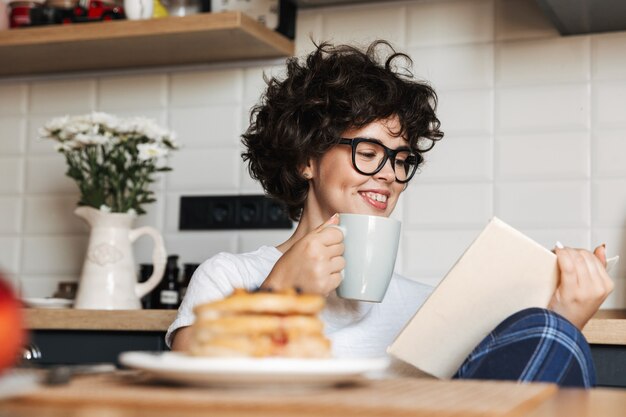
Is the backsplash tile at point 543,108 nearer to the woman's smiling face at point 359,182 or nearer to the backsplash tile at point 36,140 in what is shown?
the woman's smiling face at point 359,182

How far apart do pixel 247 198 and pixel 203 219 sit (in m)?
0.13

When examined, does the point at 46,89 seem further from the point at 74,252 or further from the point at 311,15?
the point at 311,15

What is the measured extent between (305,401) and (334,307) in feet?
3.39

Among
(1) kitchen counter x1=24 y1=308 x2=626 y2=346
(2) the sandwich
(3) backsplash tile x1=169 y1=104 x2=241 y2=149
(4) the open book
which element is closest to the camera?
(2) the sandwich

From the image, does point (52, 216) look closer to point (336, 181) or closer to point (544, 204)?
point (336, 181)

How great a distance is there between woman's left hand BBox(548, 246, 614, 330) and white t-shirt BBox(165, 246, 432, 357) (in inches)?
13.8

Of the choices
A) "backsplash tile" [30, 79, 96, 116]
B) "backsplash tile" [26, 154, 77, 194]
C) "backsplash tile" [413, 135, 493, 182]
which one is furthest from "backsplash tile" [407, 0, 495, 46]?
"backsplash tile" [26, 154, 77, 194]

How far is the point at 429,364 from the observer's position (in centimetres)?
113

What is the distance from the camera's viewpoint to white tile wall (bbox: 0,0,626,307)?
2.16 meters

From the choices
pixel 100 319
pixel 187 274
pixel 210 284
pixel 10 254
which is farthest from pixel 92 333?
pixel 10 254

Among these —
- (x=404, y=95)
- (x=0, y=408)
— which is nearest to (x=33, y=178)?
(x=404, y=95)

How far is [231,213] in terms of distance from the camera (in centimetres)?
240

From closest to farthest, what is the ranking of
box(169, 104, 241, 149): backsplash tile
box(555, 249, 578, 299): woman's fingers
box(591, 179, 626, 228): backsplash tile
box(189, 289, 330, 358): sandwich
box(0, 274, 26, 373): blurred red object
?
box(0, 274, 26, 373): blurred red object → box(189, 289, 330, 358): sandwich → box(555, 249, 578, 299): woman's fingers → box(591, 179, 626, 228): backsplash tile → box(169, 104, 241, 149): backsplash tile

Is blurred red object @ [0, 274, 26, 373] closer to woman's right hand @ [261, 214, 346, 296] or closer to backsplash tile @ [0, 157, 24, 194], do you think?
woman's right hand @ [261, 214, 346, 296]
